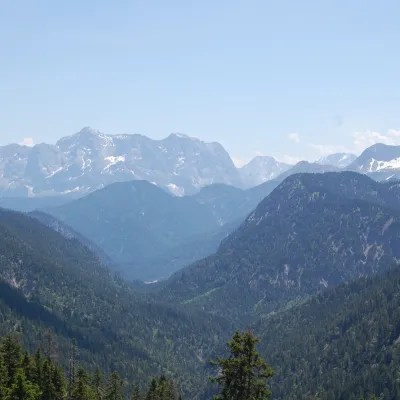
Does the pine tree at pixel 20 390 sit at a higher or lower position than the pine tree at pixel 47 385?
higher

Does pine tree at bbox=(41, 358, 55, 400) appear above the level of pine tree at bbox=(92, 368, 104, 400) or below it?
above

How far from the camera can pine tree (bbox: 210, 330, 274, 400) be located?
189 feet

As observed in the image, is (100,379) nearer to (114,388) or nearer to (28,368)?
(114,388)

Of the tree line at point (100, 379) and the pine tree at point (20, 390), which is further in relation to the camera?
the pine tree at point (20, 390)

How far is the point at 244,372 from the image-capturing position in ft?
190

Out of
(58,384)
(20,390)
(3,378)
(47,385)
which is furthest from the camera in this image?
(58,384)

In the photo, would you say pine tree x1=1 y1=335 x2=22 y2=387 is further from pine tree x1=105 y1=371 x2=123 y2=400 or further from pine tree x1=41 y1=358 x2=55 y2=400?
pine tree x1=105 y1=371 x2=123 y2=400

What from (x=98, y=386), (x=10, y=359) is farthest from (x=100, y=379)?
(x=10, y=359)

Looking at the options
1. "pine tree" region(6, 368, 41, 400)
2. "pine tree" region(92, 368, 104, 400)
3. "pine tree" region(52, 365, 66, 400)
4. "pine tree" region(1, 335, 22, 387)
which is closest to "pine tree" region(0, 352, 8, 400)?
"pine tree" region(6, 368, 41, 400)

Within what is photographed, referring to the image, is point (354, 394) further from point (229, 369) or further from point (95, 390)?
point (229, 369)

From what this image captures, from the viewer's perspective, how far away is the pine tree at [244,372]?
189 ft

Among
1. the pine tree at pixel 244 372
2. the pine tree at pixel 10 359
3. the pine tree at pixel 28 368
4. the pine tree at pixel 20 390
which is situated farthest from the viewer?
the pine tree at pixel 28 368

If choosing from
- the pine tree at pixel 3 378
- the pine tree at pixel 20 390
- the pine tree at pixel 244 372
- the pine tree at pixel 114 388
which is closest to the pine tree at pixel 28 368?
the pine tree at pixel 3 378

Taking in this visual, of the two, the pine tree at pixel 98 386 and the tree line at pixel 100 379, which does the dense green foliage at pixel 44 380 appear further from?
the pine tree at pixel 98 386
